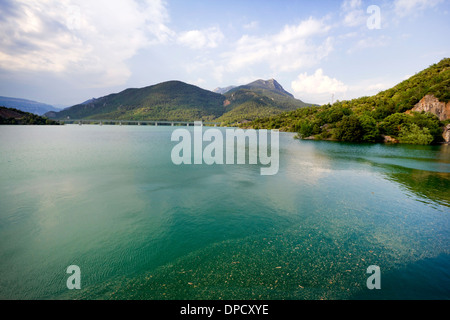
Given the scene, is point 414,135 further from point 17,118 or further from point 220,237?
point 17,118

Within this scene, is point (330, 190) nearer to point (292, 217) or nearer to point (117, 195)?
point (292, 217)

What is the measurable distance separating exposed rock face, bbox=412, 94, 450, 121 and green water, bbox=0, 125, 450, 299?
193 ft

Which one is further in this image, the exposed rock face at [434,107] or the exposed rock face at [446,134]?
the exposed rock face at [434,107]

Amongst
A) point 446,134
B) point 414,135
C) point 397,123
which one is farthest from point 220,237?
point 446,134

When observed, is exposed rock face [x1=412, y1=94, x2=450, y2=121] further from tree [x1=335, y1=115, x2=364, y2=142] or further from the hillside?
tree [x1=335, y1=115, x2=364, y2=142]

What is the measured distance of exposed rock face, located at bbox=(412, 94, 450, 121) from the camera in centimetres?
5578

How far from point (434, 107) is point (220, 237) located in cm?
8027

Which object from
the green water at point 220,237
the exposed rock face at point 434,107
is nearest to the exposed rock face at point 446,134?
the exposed rock face at point 434,107

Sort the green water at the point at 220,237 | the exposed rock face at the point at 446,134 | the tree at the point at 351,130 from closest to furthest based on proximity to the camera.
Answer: the green water at the point at 220,237 → the exposed rock face at the point at 446,134 → the tree at the point at 351,130

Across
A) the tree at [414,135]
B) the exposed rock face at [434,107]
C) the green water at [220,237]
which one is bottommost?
the green water at [220,237]

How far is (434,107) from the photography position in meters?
57.2

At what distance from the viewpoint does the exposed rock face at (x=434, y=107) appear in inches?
2196

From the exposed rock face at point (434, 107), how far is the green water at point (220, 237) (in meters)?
58.7

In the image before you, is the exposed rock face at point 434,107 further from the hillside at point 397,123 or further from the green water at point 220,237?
the green water at point 220,237
